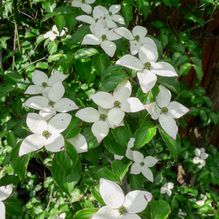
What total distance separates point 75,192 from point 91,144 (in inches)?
33.1

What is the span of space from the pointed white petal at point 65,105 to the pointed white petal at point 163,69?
25cm

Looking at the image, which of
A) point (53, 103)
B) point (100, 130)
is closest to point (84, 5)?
point (53, 103)

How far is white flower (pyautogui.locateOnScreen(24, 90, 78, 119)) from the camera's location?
3.67ft

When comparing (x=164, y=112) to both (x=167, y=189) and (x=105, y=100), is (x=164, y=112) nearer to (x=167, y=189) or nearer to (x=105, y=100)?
(x=105, y=100)

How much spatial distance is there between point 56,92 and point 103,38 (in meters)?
0.25

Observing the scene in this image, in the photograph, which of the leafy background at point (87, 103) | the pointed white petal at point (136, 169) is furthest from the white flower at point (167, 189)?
the pointed white petal at point (136, 169)

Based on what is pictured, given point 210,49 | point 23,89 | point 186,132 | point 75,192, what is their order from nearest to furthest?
point 23,89, point 75,192, point 210,49, point 186,132

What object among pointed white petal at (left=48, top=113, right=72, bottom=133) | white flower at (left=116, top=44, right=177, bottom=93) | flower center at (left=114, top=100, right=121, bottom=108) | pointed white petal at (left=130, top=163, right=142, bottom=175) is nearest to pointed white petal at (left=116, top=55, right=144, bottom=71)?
white flower at (left=116, top=44, right=177, bottom=93)

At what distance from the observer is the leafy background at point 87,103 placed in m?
1.10

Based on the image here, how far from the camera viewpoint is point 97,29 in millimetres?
1292

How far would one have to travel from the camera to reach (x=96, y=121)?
3.59 feet

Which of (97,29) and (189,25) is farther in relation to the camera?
(189,25)

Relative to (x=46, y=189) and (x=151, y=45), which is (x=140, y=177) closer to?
(x=151, y=45)

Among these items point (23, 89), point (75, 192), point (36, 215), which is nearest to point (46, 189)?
point (36, 215)
